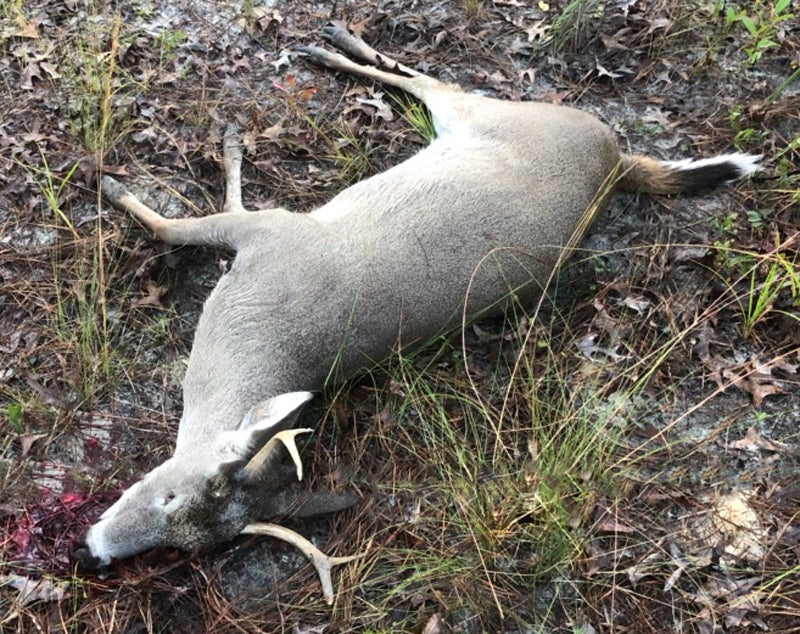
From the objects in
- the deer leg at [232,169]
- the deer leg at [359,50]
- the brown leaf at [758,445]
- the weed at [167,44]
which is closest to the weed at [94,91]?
the weed at [167,44]

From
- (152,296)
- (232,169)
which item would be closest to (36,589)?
(152,296)

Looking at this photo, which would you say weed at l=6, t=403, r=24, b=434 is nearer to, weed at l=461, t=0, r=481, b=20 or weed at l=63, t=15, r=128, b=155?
weed at l=63, t=15, r=128, b=155

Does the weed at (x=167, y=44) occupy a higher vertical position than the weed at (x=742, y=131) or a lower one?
higher

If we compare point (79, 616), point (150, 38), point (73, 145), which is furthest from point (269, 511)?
point (150, 38)

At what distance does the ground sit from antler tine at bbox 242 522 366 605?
3.8 inches

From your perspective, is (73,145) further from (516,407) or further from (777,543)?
(777,543)

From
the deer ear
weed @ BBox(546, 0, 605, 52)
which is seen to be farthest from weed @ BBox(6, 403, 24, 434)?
weed @ BBox(546, 0, 605, 52)

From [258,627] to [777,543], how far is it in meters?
2.51

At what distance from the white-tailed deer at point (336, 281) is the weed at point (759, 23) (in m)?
0.95

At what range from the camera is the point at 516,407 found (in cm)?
417

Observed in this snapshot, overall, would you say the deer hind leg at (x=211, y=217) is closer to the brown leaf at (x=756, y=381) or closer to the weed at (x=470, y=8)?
the weed at (x=470, y=8)

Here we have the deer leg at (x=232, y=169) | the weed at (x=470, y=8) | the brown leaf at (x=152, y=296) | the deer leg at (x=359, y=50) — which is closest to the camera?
the brown leaf at (x=152, y=296)

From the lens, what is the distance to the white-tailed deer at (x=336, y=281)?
11.2 ft

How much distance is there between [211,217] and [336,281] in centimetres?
96
